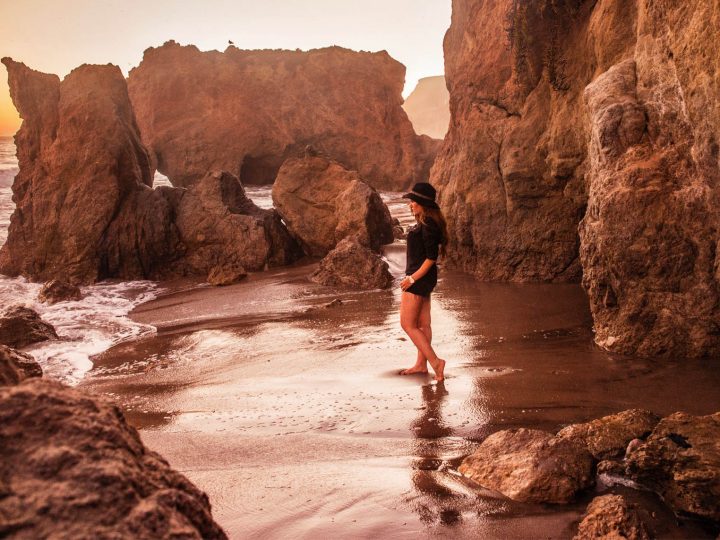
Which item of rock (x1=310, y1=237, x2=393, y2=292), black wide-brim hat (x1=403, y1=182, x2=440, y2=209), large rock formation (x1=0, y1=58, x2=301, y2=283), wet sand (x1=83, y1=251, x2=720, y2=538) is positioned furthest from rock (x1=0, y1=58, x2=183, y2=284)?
black wide-brim hat (x1=403, y1=182, x2=440, y2=209)

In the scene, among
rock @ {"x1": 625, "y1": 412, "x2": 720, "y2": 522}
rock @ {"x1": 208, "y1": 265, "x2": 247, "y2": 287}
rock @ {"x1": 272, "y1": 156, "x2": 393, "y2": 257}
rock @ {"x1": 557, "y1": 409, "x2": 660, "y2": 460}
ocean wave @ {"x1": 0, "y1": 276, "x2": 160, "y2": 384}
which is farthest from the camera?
rock @ {"x1": 272, "y1": 156, "x2": 393, "y2": 257}

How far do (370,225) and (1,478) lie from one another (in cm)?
1069

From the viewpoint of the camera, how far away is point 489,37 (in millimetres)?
10297

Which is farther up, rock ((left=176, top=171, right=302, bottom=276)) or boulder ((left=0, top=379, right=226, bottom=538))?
rock ((left=176, top=171, right=302, bottom=276))

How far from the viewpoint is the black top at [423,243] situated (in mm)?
5195

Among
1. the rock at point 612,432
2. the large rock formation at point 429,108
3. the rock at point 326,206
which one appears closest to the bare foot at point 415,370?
the rock at point 612,432

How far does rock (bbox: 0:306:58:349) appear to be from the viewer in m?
7.20

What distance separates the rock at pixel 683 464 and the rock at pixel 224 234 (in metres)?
9.58

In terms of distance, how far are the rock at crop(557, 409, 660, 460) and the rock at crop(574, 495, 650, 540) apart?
58 centimetres

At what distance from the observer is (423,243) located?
527cm

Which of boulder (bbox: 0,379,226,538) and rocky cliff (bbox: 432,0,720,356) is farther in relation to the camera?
rocky cliff (bbox: 432,0,720,356)

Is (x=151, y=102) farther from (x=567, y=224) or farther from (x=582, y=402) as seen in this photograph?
(x=582, y=402)

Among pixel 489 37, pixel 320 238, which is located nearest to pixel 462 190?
pixel 489 37

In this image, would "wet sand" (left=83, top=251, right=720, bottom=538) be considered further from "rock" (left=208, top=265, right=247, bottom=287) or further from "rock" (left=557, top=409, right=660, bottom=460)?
"rock" (left=208, top=265, right=247, bottom=287)
